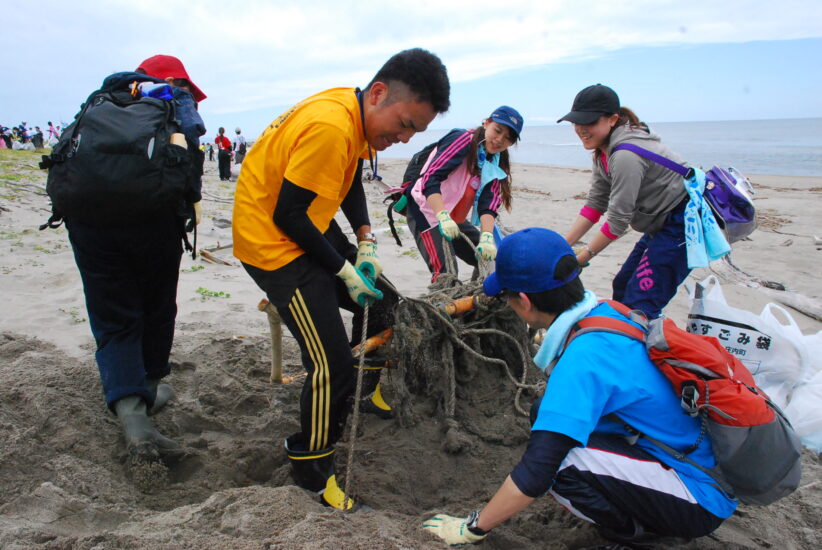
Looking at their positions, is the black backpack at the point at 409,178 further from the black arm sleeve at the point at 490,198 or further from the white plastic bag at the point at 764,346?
the white plastic bag at the point at 764,346

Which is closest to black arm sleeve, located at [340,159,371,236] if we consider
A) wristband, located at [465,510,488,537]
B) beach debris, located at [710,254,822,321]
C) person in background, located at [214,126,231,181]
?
wristband, located at [465,510,488,537]

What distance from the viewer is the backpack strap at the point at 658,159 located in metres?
3.01

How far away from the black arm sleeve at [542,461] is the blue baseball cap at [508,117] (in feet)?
8.26

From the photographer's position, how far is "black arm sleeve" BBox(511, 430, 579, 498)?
1.56 metres

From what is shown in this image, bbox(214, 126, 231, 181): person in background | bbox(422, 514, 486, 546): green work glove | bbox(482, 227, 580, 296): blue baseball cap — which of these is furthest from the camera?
bbox(214, 126, 231, 181): person in background

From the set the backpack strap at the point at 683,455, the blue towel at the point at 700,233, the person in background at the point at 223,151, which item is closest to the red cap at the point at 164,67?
the backpack strap at the point at 683,455

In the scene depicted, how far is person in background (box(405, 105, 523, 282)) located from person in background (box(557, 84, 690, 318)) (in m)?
0.66

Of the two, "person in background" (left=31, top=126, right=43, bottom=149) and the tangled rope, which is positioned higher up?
"person in background" (left=31, top=126, right=43, bottom=149)

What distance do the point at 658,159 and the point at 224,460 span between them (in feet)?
8.94

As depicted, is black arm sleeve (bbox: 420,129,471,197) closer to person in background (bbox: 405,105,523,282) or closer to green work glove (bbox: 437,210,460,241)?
person in background (bbox: 405,105,523,282)

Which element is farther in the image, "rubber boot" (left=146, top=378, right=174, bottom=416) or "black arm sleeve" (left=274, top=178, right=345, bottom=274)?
"rubber boot" (left=146, top=378, right=174, bottom=416)

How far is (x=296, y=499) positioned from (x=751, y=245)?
7.50 metres

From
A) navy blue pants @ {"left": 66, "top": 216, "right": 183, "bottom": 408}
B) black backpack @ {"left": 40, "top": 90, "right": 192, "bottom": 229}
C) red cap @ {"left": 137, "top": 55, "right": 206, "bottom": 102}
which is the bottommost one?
navy blue pants @ {"left": 66, "top": 216, "right": 183, "bottom": 408}

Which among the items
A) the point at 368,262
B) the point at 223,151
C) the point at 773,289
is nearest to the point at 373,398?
the point at 368,262
